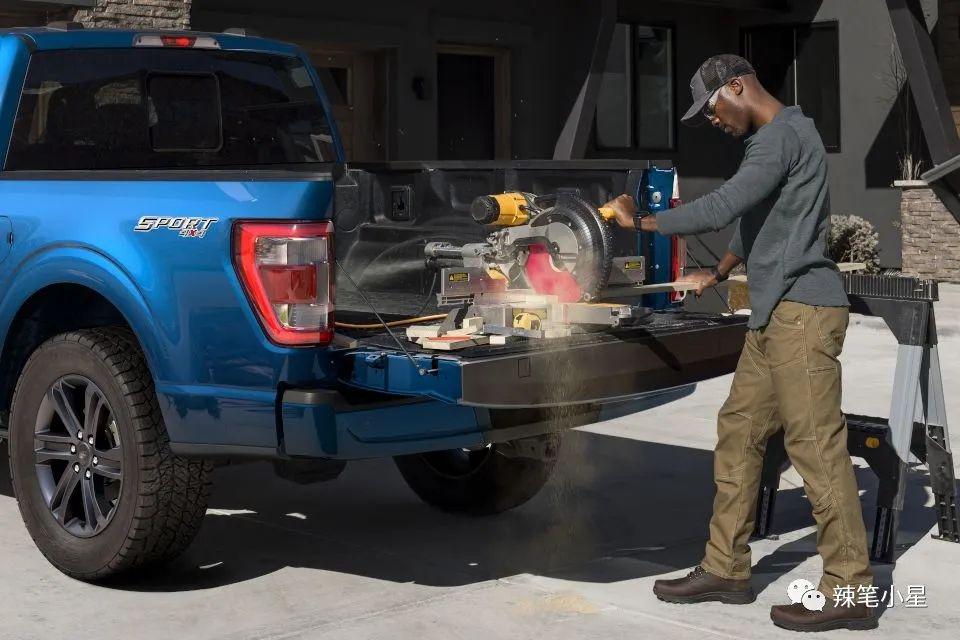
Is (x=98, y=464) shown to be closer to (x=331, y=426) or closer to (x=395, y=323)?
(x=331, y=426)

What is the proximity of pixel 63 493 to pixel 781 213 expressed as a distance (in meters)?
2.82

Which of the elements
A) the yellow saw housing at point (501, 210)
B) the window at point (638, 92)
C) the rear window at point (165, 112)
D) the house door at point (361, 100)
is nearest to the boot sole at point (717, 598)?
the yellow saw housing at point (501, 210)

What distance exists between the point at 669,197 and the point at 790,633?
6.24ft

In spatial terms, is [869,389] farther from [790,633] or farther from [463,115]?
[463,115]

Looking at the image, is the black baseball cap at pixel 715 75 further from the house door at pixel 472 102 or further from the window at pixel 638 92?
the window at pixel 638 92

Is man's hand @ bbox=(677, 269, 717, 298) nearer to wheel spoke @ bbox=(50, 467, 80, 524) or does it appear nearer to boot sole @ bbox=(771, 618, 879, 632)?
boot sole @ bbox=(771, 618, 879, 632)

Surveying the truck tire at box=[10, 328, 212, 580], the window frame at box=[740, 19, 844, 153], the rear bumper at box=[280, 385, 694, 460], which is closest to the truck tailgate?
the rear bumper at box=[280, 385, 694, 460]

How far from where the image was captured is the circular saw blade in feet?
17.9

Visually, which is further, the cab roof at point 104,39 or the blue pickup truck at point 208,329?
the cab roof at point 104,39

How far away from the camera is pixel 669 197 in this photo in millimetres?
6234

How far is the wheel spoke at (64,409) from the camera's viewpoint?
5.66 meters

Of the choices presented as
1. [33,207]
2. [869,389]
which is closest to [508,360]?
[33,207]

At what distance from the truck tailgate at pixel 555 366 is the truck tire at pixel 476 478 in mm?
923

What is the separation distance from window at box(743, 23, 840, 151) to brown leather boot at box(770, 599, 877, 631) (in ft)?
48.6
